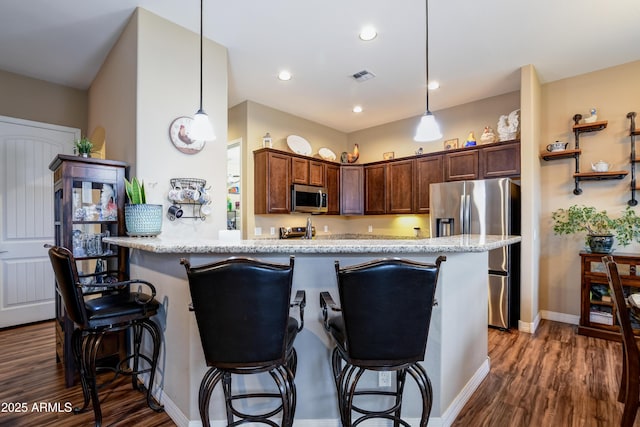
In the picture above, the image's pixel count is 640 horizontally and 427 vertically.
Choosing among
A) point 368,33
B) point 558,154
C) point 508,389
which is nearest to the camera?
point 508,389

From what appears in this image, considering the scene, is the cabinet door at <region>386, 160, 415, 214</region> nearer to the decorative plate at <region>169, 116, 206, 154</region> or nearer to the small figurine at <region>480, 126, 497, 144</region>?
the small figurine at <region>480, 126, 497, 144</region>

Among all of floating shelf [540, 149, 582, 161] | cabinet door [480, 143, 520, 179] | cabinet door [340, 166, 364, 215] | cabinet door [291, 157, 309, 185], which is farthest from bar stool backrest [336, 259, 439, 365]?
cabinet door [340, 166, 364, 215]

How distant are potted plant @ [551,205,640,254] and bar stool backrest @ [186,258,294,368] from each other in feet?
12.2

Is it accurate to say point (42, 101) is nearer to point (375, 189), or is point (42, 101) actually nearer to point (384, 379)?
point (375, 189)

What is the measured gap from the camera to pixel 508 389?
232 cm

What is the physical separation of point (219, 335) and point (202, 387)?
0.34m

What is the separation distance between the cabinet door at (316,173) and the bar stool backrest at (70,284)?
141 inches

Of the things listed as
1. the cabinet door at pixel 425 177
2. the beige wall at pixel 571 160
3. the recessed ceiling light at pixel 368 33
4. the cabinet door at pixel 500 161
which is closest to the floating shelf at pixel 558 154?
the beige wall at pixel 571 160

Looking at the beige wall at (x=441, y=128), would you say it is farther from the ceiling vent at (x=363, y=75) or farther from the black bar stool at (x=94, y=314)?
the black bar stool at (x=94, y=314)

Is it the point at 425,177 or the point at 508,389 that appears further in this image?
the point at 425,177

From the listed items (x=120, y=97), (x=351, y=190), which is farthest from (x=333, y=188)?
(x=120, y=97)

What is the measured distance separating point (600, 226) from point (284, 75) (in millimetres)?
3964

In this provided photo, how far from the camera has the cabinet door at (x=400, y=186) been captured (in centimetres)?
502

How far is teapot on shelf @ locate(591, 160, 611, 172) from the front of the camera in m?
3.48
